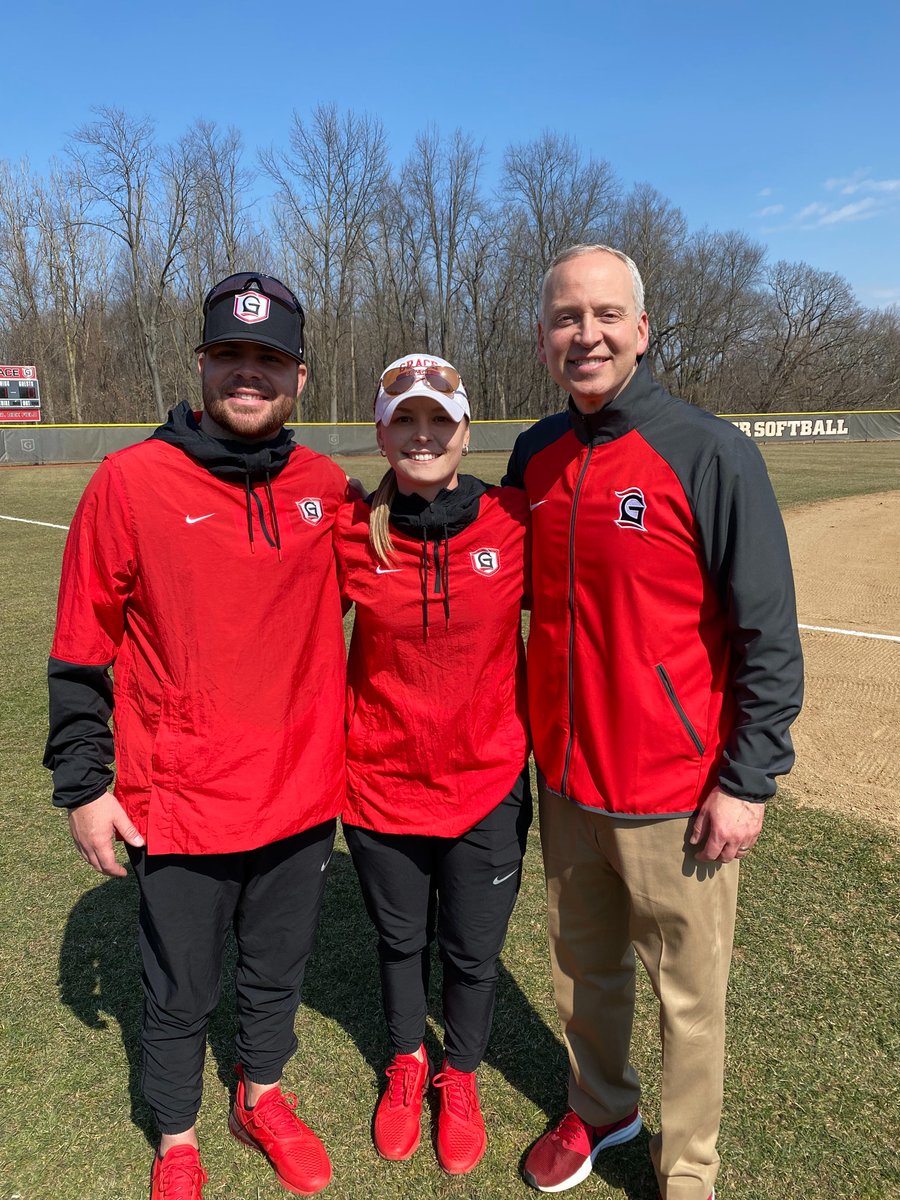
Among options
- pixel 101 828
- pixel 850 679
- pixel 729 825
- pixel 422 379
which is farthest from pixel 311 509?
pixel 850 679

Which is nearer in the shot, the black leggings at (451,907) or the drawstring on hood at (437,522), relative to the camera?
the drawstring on hood at (437,522)

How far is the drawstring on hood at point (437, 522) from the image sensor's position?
217 centimetres

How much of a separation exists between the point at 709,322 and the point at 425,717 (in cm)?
5842

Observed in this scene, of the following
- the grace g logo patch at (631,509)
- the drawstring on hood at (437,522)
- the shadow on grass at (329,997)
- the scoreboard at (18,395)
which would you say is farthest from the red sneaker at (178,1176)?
the scoreboard at (18,395)

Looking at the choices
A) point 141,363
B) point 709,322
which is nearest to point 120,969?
point 141,363

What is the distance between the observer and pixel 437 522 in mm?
2164

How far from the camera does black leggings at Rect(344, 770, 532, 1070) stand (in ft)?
7.50

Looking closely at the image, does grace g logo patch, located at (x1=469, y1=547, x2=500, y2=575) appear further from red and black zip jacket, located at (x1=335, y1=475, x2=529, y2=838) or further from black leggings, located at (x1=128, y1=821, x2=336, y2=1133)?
black leggings, located at (x1=128, y1=821, x2=336, y2=1133)

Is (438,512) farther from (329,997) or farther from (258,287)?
(329,997)

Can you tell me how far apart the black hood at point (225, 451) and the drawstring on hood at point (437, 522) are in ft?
1.14

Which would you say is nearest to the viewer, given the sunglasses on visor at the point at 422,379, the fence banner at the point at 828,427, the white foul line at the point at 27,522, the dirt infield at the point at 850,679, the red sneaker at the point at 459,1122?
the sunglasses on visor at the point at 422,379

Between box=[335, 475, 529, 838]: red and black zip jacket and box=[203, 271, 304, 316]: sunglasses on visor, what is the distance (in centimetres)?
59

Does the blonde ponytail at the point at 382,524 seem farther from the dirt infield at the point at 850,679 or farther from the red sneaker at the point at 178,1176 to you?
the dirt infield at the point at 850,679

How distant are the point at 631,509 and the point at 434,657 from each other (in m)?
0.66
